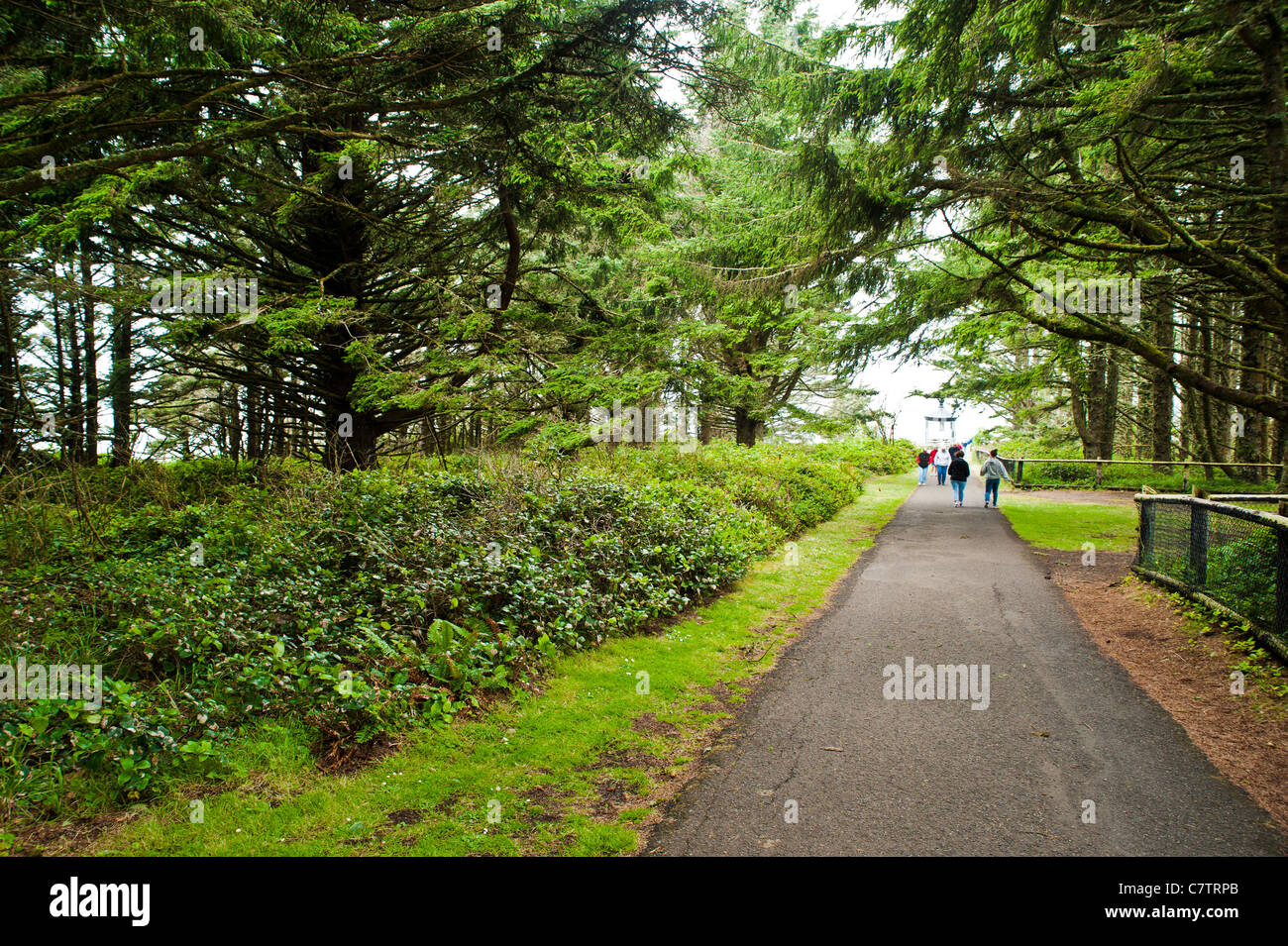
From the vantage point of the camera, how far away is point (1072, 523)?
15.8 meters

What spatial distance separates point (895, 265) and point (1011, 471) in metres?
18.9

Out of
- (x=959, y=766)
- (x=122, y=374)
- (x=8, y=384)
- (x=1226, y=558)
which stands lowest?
(x=959, y=766)

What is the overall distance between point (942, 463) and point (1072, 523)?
1584 centimetres

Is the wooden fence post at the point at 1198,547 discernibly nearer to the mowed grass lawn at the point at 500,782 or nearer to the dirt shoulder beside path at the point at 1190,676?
the dirt shoulder beside path at the point at 1190,676

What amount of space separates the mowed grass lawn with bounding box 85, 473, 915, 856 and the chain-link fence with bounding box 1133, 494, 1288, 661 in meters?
4.84

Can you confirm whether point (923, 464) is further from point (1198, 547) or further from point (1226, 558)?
point (1226, 558)

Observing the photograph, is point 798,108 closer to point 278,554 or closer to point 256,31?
point 256,31

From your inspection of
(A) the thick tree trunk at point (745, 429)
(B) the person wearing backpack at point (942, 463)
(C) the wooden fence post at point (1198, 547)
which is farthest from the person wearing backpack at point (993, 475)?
(C) the wooden fence post at point (1198, 547)

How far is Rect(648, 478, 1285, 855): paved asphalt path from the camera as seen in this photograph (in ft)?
11.8

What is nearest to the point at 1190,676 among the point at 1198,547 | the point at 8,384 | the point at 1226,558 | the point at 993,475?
the point at 1226,558

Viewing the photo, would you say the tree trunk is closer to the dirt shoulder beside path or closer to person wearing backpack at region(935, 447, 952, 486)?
the dirt shoulder beside path

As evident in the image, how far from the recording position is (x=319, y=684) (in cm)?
465

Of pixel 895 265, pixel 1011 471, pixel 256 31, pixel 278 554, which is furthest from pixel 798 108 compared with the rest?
pixel 1011 471

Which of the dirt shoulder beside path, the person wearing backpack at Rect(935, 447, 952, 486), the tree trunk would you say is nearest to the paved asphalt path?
the dirt shoulder beside path
